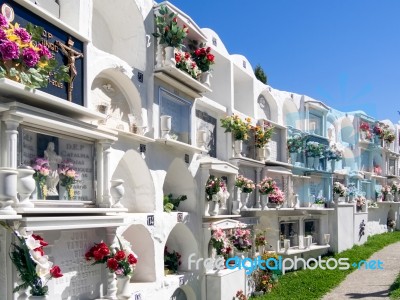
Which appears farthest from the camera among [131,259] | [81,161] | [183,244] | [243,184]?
[243,184]

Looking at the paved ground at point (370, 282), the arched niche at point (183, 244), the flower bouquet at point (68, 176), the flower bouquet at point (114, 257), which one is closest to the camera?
the flower bouquet at point (68, 176)

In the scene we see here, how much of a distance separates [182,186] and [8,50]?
8.19m

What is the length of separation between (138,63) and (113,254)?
190 inches

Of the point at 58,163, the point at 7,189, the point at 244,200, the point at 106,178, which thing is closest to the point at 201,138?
the point at 244,200

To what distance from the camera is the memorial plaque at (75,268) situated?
26.5 feet

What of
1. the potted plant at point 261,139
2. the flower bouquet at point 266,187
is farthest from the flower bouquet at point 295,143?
the flower bouquet at point 266,187

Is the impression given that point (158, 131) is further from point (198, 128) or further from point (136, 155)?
point (198, 128)

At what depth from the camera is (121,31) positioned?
11.7 m

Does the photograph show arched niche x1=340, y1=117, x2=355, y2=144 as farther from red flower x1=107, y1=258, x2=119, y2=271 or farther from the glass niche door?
the glass niche door

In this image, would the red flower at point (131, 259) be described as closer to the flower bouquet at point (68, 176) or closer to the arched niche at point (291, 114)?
the flower bouquet at point (68, 176)

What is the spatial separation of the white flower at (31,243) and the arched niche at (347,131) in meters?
25.6

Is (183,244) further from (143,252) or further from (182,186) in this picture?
(143,252)

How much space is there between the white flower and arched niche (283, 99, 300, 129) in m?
17.5

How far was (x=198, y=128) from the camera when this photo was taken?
15023 millimetres
